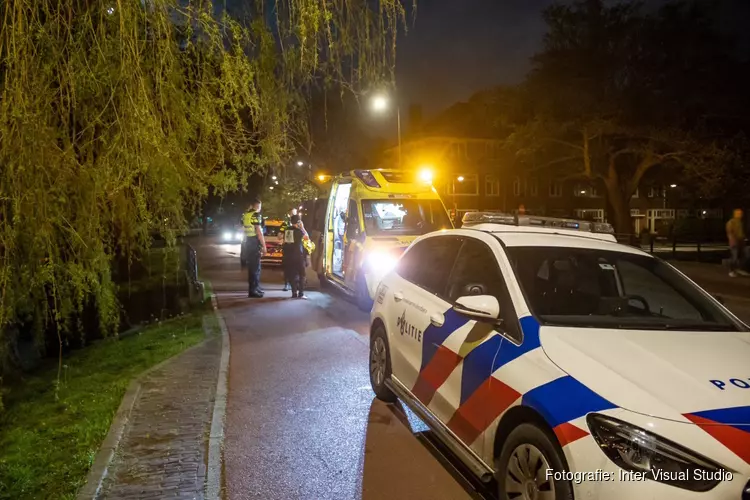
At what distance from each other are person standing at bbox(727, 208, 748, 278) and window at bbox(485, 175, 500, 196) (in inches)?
1415

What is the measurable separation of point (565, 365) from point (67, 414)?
514 centimetres

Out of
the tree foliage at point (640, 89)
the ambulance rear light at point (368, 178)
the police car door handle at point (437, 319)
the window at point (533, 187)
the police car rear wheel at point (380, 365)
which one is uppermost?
the tree foliage at point (640, 89)

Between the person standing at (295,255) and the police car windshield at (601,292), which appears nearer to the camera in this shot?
the police car windshield at (601,292)

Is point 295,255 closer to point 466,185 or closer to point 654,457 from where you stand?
point 654,457

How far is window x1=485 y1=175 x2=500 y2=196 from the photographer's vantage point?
53.2 meters

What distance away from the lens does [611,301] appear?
15.1ft

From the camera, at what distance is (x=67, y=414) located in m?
6.23

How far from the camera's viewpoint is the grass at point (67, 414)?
472cm

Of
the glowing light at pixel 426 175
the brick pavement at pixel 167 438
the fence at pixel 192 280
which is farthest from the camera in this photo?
the fence at pixel 192 280

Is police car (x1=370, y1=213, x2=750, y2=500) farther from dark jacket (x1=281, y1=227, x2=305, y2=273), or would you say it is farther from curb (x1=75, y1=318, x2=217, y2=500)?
dark jacket (x1=281, y1=227, x2=305, y2=273)

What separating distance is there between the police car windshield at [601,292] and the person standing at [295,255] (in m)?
8.84

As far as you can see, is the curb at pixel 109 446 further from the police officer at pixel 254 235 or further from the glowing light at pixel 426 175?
the glowing light at pixel 426 175

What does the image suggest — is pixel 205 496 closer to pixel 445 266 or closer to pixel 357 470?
pixel 357 470

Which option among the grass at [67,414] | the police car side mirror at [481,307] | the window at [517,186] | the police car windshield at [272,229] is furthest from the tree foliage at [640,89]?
the police car side mirror at [481,307]
